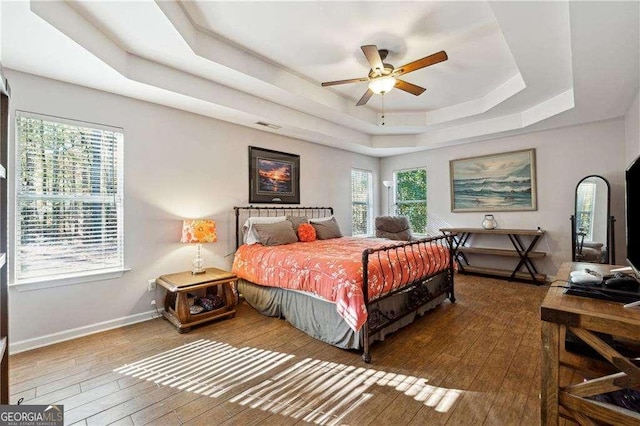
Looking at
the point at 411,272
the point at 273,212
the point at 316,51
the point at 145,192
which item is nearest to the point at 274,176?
the point at 273,212

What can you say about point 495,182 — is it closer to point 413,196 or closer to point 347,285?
point 413,196

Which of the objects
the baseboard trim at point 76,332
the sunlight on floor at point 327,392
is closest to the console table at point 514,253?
the sunlight on floor at point 327,392

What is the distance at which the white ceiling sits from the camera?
6.71 feet

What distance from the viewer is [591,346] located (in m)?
1.20

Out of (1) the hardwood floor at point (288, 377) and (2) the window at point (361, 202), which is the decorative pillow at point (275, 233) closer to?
(1) the hardwood floor at point (288, 377)

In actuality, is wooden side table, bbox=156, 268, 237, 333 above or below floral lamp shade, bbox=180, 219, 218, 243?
below

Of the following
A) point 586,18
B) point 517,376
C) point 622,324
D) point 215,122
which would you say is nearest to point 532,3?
point 586,18

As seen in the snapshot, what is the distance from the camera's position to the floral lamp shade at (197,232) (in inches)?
124

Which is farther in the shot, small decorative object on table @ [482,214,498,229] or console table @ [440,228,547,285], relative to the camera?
small decorative object on table @ [482,214,498,229]

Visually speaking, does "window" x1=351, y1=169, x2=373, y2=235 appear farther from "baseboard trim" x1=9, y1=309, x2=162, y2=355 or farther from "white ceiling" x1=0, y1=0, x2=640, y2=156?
"baseboard trim" x1=9, y1=309, x2=162, y2=355

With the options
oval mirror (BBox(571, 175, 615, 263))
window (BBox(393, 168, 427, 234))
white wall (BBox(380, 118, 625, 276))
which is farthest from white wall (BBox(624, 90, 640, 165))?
window (BBox(393, 168, 427, 234))

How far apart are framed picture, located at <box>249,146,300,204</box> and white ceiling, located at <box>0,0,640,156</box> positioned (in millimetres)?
532

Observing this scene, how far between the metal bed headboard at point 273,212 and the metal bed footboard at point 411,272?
6.93ft

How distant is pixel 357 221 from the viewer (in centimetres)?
622
